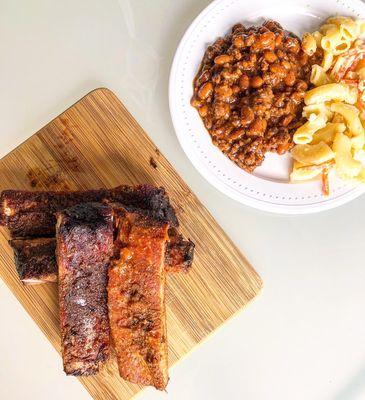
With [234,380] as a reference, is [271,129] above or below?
above

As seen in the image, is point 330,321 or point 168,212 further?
point 330,321

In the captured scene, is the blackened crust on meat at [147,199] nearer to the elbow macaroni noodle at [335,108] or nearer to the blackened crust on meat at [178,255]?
the blackened crust on meat at [178,255]

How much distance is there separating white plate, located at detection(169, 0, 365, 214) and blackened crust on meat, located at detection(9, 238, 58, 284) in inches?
33.9

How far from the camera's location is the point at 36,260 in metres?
2.40

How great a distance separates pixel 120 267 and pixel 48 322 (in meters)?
0.66

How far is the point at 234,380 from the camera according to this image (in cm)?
292

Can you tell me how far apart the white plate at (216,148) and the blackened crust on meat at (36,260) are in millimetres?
861

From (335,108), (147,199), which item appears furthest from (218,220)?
(335,108)

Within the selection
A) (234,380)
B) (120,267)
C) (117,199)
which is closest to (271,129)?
(117,199)

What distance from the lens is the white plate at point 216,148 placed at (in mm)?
2637

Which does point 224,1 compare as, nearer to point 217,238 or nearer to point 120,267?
point 217,238

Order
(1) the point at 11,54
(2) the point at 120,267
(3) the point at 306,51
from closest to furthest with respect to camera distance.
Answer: (2) the point at 120,267
(3) the point at 306,51
(1) the point at 11,54

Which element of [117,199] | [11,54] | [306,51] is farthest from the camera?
[11,54]

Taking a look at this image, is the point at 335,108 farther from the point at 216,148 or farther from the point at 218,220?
the point at 218,220
